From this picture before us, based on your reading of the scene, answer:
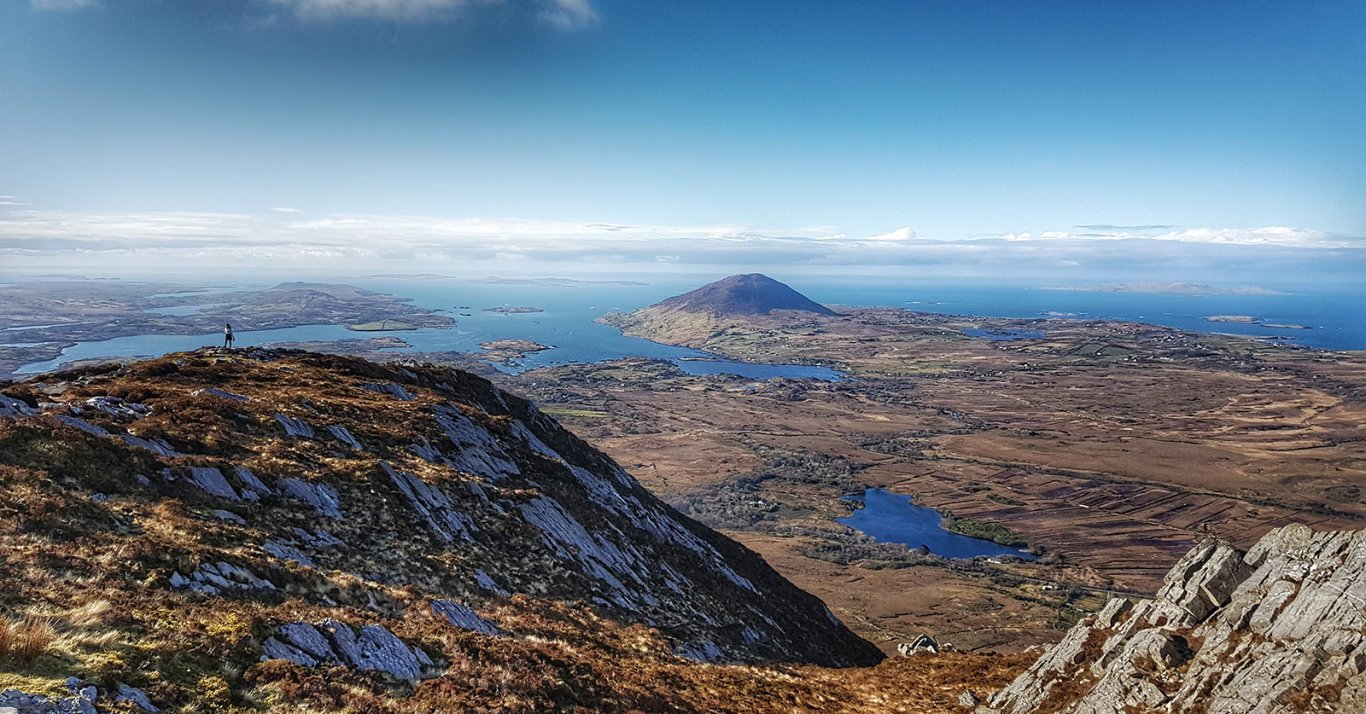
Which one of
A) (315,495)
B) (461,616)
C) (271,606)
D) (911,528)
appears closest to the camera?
(271,606)

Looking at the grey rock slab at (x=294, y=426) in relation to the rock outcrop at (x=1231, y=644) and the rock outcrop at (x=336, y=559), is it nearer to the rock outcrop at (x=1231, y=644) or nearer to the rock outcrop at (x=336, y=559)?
the rock outcrop at (x=336, y=559)

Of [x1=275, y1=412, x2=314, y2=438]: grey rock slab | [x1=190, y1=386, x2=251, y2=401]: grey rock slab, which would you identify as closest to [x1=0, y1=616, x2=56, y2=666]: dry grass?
[x1=275, y1=412, x2=314, y2=438]: grey rock slab

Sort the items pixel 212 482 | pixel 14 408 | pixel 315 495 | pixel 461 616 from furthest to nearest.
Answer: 1. pixel 315 495
2. pixel 14 408
3. pixel 212 482
4. pixel 461 616

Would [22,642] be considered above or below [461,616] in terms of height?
above

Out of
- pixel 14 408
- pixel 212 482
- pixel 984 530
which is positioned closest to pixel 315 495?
pixel 212 482

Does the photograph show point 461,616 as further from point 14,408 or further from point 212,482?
point 14,408

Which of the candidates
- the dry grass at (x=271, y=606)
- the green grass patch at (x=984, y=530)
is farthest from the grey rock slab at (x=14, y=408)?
the green grass patch at (x=984, y=530)

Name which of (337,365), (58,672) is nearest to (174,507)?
(58,672)

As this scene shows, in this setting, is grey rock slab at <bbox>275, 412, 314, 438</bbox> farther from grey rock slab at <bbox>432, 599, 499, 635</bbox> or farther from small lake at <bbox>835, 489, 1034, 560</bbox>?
small lake at <bbox>835, 489, 1034, 560</bbox>
